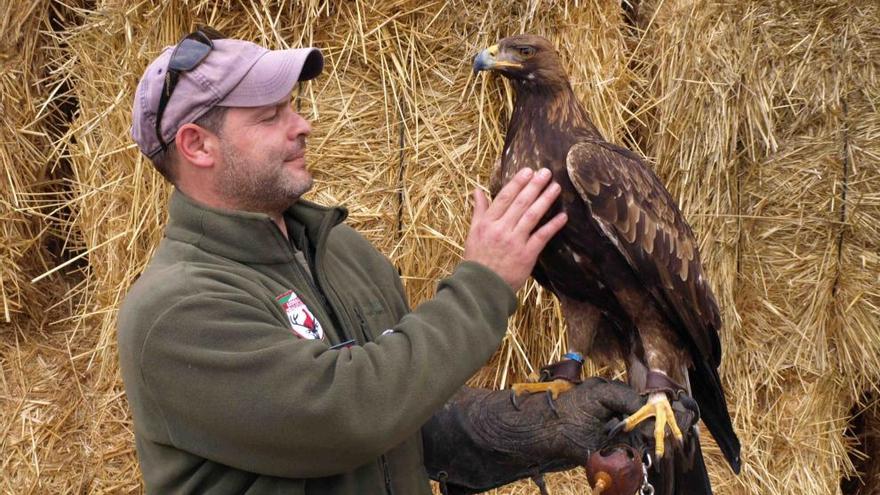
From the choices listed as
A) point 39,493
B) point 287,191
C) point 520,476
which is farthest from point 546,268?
point 39,493

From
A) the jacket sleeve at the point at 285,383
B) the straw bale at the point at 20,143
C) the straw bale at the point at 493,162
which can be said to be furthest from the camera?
the straw bale at the point at 20,143

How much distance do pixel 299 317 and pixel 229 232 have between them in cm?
25

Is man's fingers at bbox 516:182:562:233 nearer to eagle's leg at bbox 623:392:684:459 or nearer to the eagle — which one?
the eagle

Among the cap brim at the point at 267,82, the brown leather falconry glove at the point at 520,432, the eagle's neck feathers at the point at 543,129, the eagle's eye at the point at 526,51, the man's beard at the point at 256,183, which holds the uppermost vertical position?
the cap brim at the point at 267,82

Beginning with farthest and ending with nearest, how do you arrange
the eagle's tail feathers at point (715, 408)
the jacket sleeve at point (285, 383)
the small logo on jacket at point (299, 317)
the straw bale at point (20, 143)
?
1. the straw bale at point (20, 143)
2. the eagle's tail feathers at point (715, 408)
3. the small logo on jacket at point (299, 317)
4. the jacket sleeve at point (285, 383)

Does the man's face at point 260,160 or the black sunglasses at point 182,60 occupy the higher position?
the black sunglasses at point 182,60

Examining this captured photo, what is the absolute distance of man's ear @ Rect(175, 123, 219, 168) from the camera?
2.33 metres

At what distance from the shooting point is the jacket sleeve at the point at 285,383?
203 cm

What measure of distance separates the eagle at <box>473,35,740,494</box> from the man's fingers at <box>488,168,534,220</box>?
327mm

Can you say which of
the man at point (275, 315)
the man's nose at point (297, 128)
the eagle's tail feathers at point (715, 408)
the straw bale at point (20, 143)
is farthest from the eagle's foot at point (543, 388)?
the straw bale at point (20, 143)

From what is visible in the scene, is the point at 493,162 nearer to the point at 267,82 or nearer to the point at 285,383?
the point at 267,82

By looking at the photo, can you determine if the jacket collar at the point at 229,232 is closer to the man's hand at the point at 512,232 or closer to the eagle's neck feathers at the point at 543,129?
the man's hand at the point at 512,232

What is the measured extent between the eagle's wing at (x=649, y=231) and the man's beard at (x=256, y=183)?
86 centimetres

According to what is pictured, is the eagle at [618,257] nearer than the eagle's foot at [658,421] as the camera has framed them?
No
